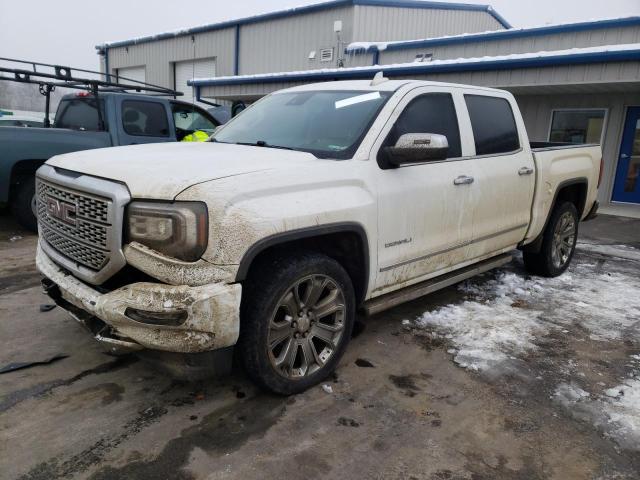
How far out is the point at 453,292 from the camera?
507cm

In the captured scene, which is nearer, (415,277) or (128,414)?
(128,414)

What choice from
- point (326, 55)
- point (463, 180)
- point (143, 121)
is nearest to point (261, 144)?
point (463, 180)

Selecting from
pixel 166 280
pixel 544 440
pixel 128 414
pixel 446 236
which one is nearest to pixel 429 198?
pixel 446 236

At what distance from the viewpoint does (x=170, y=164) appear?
2.76m

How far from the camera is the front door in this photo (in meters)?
11.2

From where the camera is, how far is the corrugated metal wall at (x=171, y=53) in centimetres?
2245

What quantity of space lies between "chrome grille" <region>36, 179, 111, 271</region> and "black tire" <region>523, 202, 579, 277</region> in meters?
4.52

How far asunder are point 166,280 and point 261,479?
1037mm

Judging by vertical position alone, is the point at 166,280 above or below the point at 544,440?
above

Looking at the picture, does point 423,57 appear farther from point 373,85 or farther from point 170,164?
point 170,164

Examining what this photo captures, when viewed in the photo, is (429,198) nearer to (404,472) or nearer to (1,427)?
(404,472)

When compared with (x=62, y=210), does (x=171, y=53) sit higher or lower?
higher

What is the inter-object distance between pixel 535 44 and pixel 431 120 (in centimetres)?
1103

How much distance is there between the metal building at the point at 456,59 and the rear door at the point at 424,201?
22.7 feet
